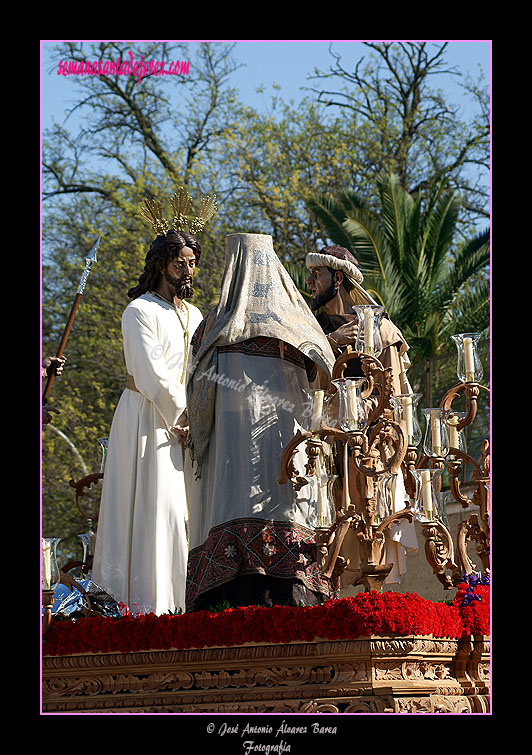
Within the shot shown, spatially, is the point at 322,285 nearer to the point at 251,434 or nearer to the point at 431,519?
the point at 251,434

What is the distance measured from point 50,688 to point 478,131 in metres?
17.3

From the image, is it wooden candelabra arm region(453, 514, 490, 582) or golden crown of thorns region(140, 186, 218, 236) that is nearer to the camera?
wooden candelabra arm region(453, 514, 490, 582)

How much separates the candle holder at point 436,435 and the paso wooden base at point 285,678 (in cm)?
112

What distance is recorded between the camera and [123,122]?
2234 centimetres

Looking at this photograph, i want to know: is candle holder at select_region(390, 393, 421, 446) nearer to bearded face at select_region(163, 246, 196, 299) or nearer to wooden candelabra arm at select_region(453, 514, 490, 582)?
wooden candelabra arm at select_region(453, 514, 490, 582)

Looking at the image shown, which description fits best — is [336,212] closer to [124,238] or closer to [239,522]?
[124,238]

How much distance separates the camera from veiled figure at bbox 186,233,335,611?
256 inches

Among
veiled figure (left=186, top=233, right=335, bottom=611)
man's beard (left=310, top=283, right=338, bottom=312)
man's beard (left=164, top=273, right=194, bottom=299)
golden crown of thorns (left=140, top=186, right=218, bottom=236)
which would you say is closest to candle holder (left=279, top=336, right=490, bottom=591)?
veiled figure (left=186, top=233, right=335, bottom=611)

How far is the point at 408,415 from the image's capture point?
6793 millimetres

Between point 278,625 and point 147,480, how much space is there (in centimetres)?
236

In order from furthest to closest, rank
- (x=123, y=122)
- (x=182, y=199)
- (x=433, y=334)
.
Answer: (x=123, y=122) < (x=433, y=334) < (x=182, y=199)

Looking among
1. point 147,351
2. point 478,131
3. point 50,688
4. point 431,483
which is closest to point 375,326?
point 431,483

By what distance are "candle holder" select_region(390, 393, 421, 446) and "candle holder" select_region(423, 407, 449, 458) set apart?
6cm

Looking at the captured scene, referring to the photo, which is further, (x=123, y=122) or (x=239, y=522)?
(x=123, y=122)
